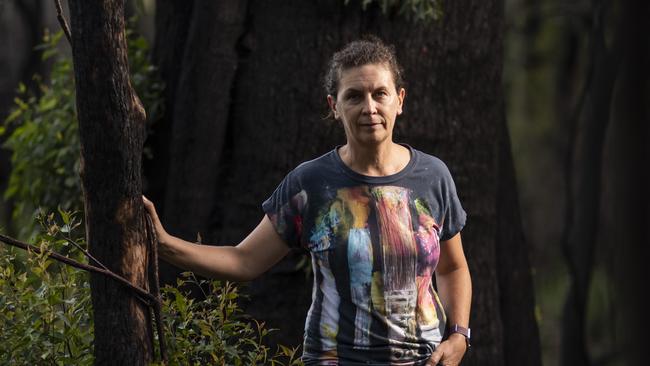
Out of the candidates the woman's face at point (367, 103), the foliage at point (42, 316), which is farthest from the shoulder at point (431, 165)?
the foliage at point (42, 316)

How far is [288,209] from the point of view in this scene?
444 cm

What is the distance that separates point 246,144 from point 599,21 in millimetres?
6174

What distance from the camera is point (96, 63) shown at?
13.1 feet

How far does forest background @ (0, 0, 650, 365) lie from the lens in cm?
493

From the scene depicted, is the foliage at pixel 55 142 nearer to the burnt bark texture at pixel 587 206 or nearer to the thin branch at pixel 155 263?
the thin branch at pixel 155 263

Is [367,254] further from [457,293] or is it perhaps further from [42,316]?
[42,316]

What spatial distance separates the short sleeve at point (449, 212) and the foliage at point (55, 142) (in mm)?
2915

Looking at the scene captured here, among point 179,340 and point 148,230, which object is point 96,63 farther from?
point 179,340

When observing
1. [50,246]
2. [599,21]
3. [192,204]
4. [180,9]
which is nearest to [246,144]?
[192,204]

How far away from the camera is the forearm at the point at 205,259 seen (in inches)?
171

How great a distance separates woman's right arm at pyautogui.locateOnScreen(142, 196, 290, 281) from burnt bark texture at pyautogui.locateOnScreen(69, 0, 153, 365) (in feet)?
0.72

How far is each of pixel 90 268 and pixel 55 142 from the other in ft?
11.9

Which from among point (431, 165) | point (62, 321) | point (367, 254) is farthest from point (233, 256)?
point (431, 165)

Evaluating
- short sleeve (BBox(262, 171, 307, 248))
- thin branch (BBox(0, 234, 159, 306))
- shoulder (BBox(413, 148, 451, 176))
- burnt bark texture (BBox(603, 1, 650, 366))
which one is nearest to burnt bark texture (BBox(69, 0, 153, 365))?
thin branch (BBox(0, 234, 159, 306))
